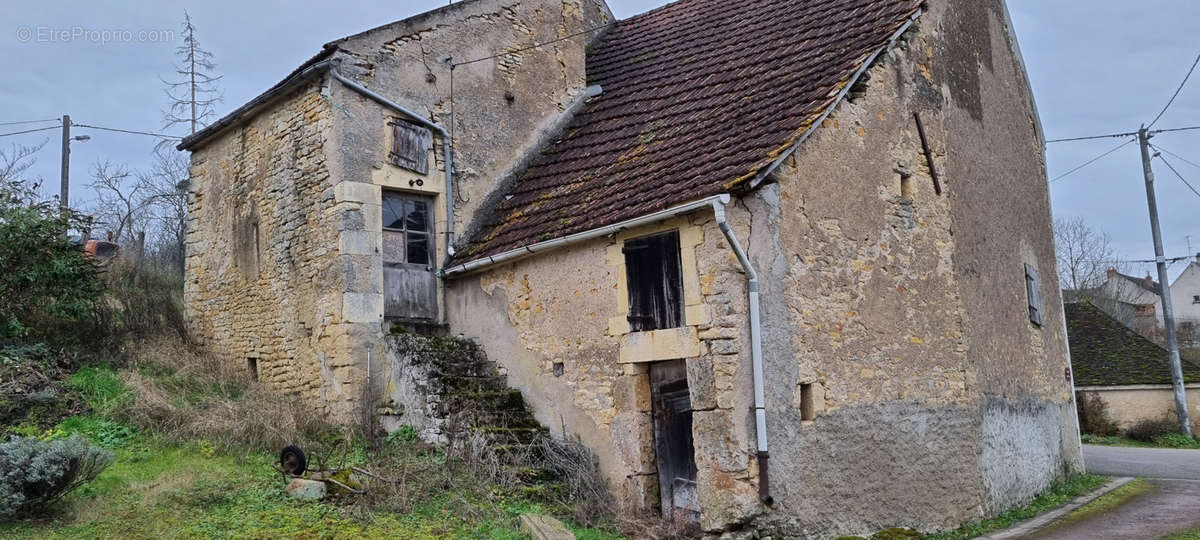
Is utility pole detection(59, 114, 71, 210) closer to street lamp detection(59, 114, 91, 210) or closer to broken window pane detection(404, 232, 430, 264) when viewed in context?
street lamp detection(59, 114, 91, 210)

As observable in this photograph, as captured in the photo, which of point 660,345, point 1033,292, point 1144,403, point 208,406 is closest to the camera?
point 660,345

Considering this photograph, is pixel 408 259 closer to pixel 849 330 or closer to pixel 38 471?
pixel 38 471

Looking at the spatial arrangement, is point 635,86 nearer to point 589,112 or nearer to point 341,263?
point 589,112

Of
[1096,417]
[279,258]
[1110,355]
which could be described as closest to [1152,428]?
[1096,417]

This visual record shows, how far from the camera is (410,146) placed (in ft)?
39.9

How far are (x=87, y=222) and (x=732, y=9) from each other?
1018 cm

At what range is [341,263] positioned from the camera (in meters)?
11.5

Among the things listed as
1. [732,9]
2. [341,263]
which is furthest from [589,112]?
[341,263]

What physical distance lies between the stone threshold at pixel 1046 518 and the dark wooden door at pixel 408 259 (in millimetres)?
7050

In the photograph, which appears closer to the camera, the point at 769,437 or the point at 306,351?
the point at 769,437

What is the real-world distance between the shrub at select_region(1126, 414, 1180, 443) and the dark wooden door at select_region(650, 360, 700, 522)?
17010mm

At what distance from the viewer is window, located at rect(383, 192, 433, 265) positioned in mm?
11992

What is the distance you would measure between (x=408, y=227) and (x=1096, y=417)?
18189 mm

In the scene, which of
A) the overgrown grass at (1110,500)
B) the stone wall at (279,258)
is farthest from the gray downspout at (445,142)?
the overgrown grass at (1110,500)
